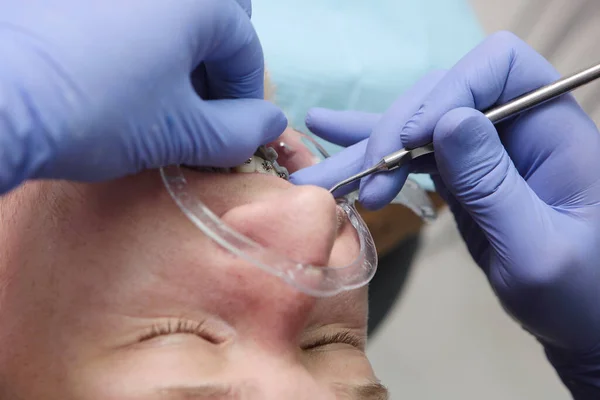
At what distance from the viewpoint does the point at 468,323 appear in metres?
1.92

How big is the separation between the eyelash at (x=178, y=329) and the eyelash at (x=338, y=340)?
0.17 meters

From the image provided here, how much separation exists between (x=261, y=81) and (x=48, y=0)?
353 millimetres

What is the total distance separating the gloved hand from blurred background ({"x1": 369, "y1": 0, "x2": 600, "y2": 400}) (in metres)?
1.29

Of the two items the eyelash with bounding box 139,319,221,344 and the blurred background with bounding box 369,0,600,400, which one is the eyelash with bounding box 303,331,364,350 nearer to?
the eyelash with bounding box 139,319,221,344

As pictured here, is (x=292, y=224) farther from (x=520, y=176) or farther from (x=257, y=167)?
(x=520, y=176)

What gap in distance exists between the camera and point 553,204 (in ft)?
3.56

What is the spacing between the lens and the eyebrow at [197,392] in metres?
0.70

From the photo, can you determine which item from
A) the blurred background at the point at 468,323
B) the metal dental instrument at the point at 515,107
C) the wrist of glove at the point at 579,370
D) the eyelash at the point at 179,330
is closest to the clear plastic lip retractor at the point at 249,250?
the eyelash at the point at 179,330

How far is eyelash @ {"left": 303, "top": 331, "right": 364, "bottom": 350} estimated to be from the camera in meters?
0.86

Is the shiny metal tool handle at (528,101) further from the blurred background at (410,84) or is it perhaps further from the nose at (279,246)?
the blurred background at (410,84)

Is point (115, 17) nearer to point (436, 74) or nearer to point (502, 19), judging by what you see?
point (436, 74)

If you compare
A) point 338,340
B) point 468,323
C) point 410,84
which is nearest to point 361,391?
point 338,340

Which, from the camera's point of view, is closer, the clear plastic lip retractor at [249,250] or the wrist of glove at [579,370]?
the clear plastic lip retractor at [249,250]

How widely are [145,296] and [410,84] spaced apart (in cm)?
107
